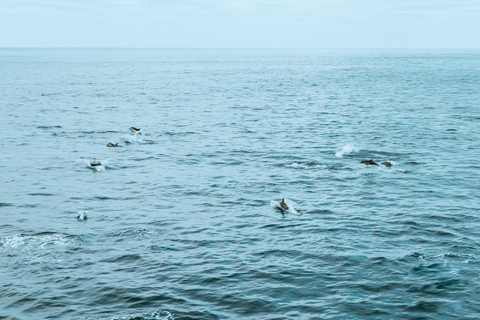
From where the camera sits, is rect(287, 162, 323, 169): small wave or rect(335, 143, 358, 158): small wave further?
rect(335, 143, 358, 158): small wave

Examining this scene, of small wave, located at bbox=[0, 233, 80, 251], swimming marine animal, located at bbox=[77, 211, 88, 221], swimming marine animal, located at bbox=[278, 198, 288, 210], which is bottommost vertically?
small wave, located at bbox=[0, 233, 80, 251]

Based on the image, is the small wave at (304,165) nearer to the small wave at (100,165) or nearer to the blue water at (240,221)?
the blue water at (240,221)

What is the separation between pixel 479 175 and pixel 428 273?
57.9 ft

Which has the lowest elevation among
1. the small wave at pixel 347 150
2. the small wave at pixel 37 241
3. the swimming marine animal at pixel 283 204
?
the small wave at pixel 37 241

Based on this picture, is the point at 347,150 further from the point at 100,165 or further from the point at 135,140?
the point at 100,165

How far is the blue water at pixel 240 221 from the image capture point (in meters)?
18.9

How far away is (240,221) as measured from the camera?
27.3 metres

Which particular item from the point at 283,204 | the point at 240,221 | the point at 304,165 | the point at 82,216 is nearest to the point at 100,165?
the point at 82,216

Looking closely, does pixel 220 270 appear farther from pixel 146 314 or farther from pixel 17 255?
pixel 17 255

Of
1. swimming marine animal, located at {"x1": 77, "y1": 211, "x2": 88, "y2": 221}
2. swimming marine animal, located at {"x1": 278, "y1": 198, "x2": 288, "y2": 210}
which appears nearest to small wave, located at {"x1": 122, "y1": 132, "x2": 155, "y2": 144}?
swimming marine animal, located at {"x1": 77, "y1": 211, "x2": 88, "y2": 221}

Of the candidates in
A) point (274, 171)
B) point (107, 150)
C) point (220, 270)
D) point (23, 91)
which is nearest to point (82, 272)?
point (220, 270)

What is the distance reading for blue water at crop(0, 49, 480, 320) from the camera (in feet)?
62.0

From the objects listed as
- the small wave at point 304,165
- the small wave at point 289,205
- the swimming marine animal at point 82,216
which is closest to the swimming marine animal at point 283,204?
the small wave at point 289,205

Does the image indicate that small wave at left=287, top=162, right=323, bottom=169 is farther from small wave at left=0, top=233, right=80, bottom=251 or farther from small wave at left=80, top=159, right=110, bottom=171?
small wave at left=0, top=233, right=80, bottom=251
